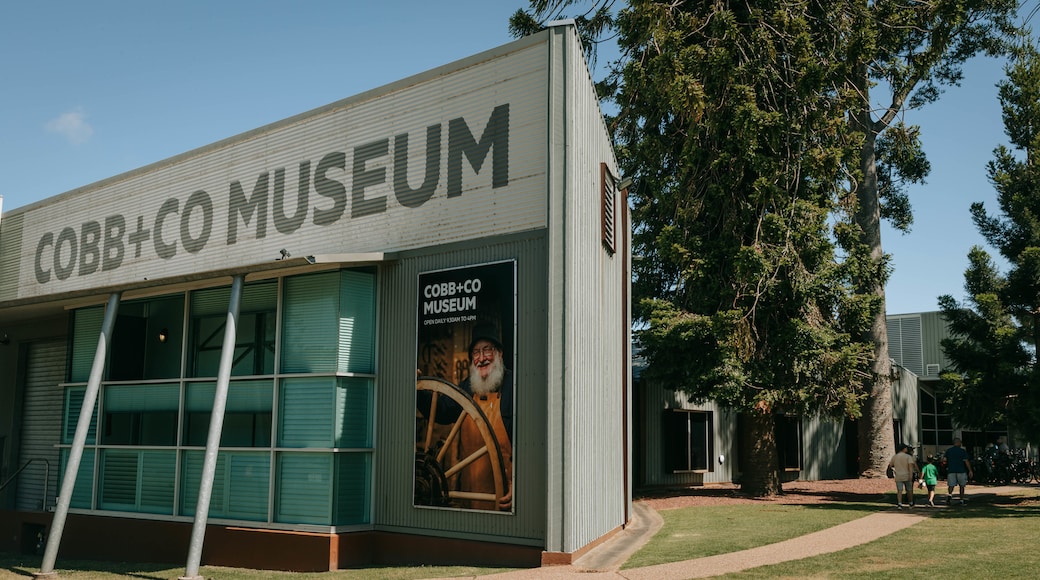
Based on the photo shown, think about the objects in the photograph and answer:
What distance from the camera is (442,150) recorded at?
43.9ft

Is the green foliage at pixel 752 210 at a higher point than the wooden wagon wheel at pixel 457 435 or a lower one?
higher

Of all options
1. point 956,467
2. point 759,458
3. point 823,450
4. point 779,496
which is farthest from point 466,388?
point 823,450

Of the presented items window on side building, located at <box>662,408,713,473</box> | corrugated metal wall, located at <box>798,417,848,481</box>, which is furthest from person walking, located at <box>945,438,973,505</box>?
corrugated metal wall, located at <box>798,417,848,481</box>

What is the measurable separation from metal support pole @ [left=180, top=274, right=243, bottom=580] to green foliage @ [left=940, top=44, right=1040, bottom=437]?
648 inches

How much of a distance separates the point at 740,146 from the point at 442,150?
1060cm

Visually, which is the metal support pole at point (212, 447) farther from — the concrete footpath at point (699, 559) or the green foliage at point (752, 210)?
the green foliage at point (752, 210)

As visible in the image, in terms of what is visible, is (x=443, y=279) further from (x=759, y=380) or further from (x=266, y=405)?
(x=759, y=380)

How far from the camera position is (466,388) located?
1230 cm

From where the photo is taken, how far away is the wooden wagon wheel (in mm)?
11781

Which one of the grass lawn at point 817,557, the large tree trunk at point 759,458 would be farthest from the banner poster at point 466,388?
the large tree trunk at point 759,458

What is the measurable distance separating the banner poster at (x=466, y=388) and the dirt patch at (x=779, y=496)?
8.56 m

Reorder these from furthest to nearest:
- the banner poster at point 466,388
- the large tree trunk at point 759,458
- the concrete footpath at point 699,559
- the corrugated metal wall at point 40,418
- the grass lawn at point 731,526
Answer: the large tree trunk at point 759,458
the corrugated metal wall at point 40,418
the grass lawn at point 731,526
the banner poster at point 466,388
the concrete footpath at point 699,559

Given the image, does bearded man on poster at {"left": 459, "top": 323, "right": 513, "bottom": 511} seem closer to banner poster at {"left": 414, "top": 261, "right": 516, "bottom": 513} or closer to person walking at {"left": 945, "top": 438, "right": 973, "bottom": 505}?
banner poster at {"left": 414, "top": 261, "right": 516, "bottom": 513}

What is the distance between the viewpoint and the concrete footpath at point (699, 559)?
414 inches
